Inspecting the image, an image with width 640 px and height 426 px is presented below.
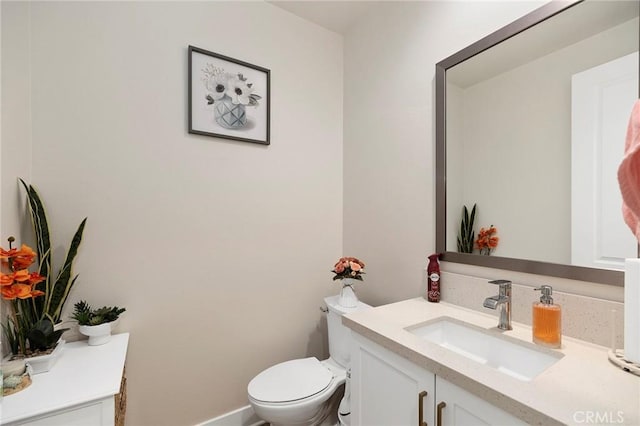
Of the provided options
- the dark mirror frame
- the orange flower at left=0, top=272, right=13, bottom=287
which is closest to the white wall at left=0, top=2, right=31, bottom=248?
the orange flower at left=0, top=272, right=13, bottom=287

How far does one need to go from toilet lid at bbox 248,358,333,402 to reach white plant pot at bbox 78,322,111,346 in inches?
27.0

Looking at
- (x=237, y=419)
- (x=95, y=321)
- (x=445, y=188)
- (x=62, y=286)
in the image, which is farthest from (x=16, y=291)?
(x=445, y=188)

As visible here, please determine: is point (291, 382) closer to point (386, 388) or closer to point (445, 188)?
point (386, 388)

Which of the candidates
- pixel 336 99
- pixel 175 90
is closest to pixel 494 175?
pixel 336 99

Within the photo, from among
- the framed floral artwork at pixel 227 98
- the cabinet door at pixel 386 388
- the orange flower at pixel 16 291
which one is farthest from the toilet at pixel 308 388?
the framed floral artwork at pixel 227 98

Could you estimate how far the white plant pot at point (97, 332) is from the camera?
1242 millimetres

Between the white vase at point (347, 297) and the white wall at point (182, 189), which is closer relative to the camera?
the white wall at point (182, 189)

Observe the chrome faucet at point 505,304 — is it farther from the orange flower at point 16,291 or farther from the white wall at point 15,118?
the white wall at point 15,118

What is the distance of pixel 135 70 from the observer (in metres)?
1.45

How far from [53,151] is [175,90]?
0.61 m

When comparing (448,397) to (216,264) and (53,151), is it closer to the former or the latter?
(216,264)

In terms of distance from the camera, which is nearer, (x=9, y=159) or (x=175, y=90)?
(x=9, y=159)

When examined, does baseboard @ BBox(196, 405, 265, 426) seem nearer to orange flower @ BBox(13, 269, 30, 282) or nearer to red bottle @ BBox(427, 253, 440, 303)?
orange flower @ BBox(13, 269, 30, 282)

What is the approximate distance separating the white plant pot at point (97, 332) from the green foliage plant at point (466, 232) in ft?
5.31
